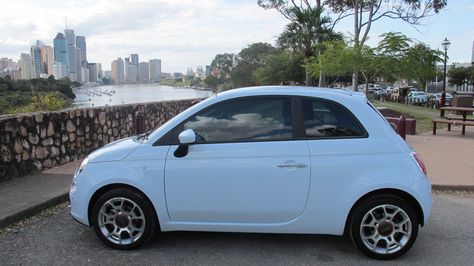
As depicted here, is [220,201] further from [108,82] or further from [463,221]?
[108,82]

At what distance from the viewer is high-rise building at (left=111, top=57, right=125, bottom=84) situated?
4821 cm

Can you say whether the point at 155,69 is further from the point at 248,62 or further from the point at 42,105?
the point at 42,105

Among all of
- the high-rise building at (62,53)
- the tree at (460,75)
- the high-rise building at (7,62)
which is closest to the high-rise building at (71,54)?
the high-rise building at (62,53)

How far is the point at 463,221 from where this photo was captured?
557cm

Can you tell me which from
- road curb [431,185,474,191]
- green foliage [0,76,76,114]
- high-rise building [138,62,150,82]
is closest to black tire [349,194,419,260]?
road curb [431,185,474,191]

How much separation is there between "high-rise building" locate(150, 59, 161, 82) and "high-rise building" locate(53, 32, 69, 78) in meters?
30.5

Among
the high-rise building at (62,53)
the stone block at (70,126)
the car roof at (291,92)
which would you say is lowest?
the stone block at (70,126)

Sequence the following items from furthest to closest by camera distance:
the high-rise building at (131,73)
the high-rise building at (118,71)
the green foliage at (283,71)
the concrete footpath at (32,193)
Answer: the green foliage at (283,71)
the high-rise building at (131,73)
the high-rise building at (118,71)
the concrete footpath at (32,193)

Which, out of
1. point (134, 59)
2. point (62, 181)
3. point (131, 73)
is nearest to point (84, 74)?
point (131, 73)

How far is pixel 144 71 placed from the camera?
188ft

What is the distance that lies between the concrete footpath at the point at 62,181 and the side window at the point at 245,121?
8.93 ft

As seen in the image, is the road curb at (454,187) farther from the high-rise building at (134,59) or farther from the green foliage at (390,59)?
the high-rise building at (134,59)

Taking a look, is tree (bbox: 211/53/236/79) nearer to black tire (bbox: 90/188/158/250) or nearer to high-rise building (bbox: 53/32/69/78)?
high-rise building (bbox: 53/32/69/78)

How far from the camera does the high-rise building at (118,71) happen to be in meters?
48.2
